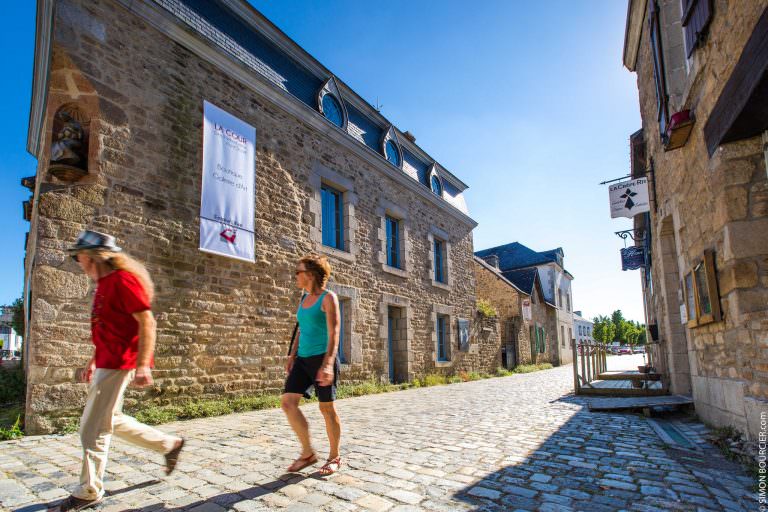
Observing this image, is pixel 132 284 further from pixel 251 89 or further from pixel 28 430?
pixel 251 89

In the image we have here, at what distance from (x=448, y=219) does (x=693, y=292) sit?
10.2 m

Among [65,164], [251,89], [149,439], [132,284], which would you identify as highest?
[251,89]

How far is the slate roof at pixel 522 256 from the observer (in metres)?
29.8

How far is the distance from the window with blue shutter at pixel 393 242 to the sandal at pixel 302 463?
28.4ft

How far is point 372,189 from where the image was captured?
442 inches

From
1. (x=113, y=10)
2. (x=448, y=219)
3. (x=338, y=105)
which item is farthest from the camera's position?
(x=448, y=219)

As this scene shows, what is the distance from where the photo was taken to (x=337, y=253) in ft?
31.6

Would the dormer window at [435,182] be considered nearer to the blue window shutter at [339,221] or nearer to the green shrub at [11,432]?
the blue window shutter at [339,221]

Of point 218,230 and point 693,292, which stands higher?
Answer: point 218,230

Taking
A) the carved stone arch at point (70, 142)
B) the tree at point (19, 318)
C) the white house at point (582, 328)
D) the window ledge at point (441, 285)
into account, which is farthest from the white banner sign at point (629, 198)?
the white house at point (582, 328)

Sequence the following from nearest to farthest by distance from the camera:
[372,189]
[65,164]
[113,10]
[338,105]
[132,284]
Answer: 1. [132,284]
2. [65,164]
3. [113,10]
4. [338,105]
5. [372,189]

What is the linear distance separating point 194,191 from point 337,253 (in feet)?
11.4

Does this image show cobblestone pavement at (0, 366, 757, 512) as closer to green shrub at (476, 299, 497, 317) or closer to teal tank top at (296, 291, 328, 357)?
Answer: teal tank top at (296, 291, 328, 357)

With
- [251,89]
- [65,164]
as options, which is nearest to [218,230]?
[65,164]
